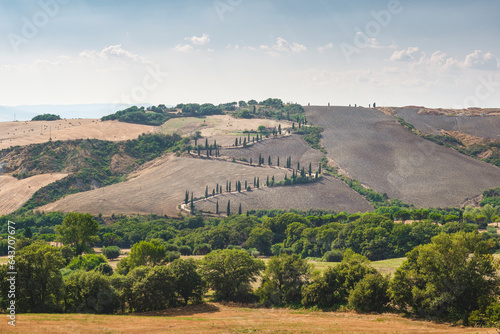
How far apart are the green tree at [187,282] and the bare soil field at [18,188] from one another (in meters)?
109

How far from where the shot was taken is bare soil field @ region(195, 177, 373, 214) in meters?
166

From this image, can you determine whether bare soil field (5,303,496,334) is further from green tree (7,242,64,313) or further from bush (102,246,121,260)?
bush (102,246,121,260)

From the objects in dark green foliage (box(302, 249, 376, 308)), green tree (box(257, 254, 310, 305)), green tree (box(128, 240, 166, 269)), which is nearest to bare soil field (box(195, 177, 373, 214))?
green tree (box(128, 240, 166, 269))

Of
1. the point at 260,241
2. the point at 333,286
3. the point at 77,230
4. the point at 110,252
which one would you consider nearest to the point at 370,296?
the point at 333,286

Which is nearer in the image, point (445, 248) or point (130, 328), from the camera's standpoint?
point (130, 328)

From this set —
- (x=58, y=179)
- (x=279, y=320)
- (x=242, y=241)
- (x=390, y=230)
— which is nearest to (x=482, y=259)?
(x=279, y=320)

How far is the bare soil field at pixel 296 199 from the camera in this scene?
545 ft

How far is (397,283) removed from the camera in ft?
186

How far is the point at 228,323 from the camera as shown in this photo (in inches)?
2061

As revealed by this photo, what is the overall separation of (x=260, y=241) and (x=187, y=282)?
5182 centimetres

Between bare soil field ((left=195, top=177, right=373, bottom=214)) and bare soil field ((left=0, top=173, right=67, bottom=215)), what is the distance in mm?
55265

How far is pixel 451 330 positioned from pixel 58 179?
158 m

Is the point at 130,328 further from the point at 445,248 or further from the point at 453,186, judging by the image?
the point at 453,186

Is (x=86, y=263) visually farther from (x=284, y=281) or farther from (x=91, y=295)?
(x=284, y=281)
